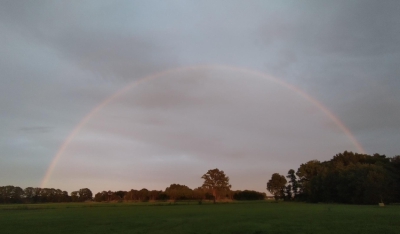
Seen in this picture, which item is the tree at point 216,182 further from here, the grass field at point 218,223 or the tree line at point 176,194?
the grass field at point 218,223

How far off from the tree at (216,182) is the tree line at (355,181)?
36.0 metres

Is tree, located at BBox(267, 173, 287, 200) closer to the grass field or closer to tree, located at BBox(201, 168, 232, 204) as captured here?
tree, located at BBox(201, 168, 232, 204)

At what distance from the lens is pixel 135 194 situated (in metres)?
164

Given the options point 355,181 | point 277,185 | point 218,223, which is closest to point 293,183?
point 277,185

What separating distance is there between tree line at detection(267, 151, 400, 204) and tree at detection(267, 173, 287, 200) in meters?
17.4

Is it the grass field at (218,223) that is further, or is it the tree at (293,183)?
the tree at (293,183)

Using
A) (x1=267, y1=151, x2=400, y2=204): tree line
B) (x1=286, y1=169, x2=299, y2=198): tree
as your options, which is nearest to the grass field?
(x1=267, y1=151, x2=400, y2=204): tree line

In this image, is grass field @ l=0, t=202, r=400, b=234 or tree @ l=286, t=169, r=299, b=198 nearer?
grass field @ l=0, t=202, r=400, b=234

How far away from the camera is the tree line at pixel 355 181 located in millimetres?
80750

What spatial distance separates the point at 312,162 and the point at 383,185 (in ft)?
186

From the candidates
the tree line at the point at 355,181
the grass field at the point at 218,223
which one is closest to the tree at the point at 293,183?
the tree line at the point at 355,181

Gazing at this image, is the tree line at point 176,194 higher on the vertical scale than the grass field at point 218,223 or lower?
higher

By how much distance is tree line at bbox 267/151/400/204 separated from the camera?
265 feet

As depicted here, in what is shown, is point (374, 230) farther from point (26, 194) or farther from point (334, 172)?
point (26, 194)
